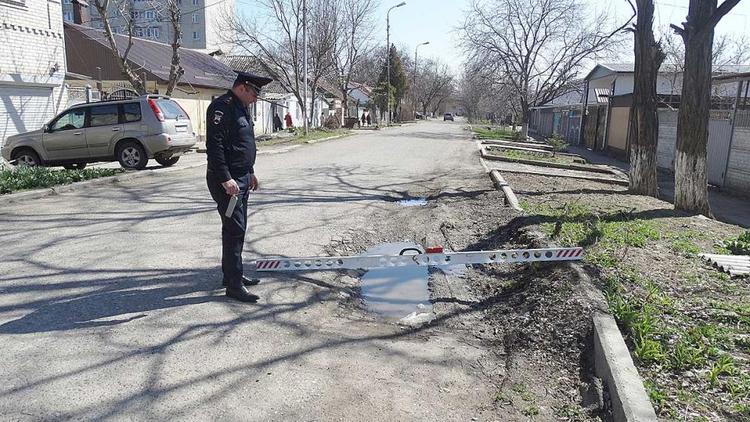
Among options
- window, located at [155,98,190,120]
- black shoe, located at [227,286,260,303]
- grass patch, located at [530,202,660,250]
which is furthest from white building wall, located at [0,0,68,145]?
grass patch, located at [530,202,660,250]

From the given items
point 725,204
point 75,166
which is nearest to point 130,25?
point 75,166

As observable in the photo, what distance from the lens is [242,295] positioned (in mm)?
4688

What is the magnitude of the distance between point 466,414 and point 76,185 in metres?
9.37

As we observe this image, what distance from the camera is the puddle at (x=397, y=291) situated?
5.06m

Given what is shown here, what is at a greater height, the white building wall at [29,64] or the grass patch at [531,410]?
the white building wall at [29,64]

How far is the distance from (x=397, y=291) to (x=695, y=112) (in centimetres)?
614

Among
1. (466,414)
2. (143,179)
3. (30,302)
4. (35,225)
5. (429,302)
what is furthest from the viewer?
(143,179)

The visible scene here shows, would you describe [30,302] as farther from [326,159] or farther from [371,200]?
[326,159]

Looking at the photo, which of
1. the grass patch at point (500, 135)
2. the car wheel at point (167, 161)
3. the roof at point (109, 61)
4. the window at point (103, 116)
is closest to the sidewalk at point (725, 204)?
the car wheel at point (167, 161)

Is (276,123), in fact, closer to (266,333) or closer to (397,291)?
(397,291)

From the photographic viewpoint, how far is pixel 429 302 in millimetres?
5250

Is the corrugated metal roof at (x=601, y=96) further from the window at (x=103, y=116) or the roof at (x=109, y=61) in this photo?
the window at (x=103, y=116)

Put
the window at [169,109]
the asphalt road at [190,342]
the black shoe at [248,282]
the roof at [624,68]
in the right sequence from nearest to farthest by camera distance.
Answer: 1. the asphalt road at [190,342]
2. the black shoe at [248,282]
3. the window at [169,109]
4. the roof at [624,68]

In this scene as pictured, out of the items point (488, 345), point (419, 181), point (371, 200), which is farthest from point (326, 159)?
point (488, 345)
